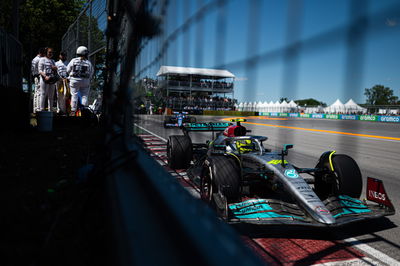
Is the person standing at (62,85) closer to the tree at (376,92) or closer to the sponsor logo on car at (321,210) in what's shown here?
the sponsor logo on car at (321,210)

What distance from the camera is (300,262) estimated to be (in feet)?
7.00

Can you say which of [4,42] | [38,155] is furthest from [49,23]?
[38,155]

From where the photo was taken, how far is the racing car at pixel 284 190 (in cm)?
263

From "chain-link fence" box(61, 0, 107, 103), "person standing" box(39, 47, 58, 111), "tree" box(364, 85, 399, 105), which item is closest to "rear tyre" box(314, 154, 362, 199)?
"tree" box(364, 85, 399, 105)

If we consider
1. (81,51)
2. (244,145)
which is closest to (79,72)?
(81,51)

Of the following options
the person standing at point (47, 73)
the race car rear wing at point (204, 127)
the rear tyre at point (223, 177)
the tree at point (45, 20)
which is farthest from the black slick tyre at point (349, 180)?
the tree at point (45, 20)

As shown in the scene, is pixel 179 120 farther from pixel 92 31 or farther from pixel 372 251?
pixel 92 31

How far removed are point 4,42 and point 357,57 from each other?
7376 millimetres

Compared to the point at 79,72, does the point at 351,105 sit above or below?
below

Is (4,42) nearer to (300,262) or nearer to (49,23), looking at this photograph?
(300,262)

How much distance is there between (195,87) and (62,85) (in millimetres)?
6117

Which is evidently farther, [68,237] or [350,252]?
[350,252]

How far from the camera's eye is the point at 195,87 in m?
2.70

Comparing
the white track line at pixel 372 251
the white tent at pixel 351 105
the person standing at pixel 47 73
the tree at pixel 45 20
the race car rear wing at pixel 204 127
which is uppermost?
the tree at pixel 45 20
